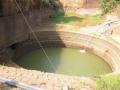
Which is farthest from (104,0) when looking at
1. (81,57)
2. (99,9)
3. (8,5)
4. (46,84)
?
(46,84)

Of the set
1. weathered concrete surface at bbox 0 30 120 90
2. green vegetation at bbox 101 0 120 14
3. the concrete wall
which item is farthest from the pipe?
green vegetation at bbox 101 0 120 14

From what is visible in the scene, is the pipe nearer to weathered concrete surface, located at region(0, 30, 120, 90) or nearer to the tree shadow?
weathered concrete surface, located at region(0, 30, 120, 90)

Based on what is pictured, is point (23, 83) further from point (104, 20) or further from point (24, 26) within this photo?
point (104, 20)

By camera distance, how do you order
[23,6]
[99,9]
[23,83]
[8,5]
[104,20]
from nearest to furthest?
[23,83] → [8,5] → [23,6] → [104,20] → [99,9]

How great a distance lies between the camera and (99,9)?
1361 cm

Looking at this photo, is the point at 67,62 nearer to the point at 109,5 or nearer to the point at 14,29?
the point at 14,29

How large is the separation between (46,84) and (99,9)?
27.3 ft

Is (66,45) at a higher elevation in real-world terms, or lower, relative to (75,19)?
lower

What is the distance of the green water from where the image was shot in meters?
9.90

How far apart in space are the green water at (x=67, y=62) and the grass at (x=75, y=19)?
141 cm

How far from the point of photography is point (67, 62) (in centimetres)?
1058

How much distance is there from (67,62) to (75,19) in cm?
300

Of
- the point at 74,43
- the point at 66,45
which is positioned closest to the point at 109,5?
the point at 74,43

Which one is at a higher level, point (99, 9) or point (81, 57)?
point (99, 9)
